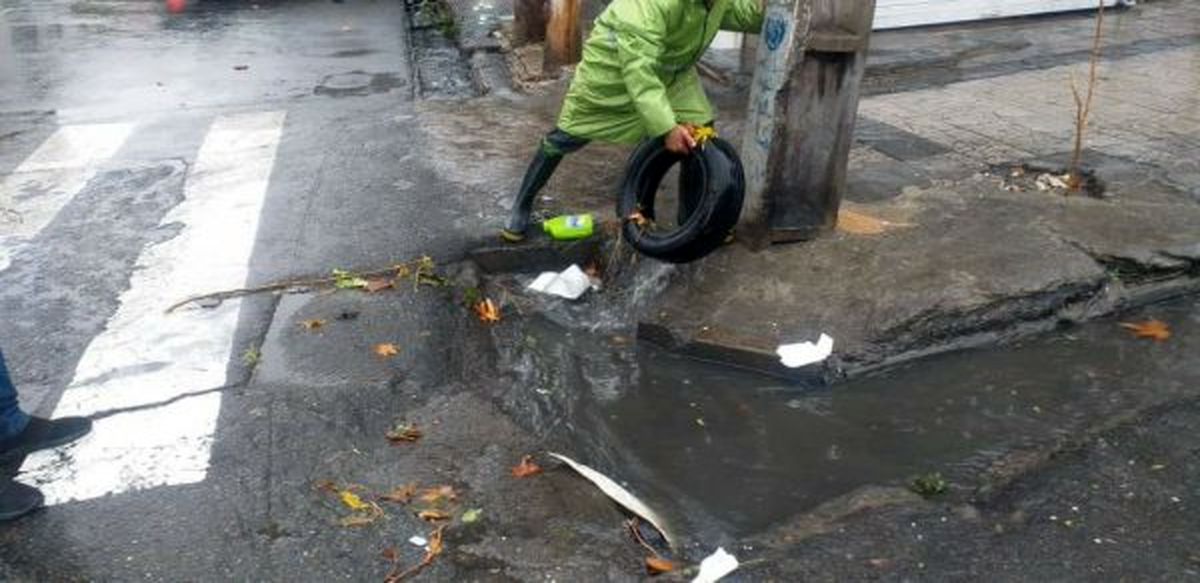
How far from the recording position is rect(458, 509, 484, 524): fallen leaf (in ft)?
11.2

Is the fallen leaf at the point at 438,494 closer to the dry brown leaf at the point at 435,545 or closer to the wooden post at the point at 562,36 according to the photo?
the dry brown leaf at the point at 435,545

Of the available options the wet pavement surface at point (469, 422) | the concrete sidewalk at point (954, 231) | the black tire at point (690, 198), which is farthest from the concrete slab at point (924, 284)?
the black tire at point (690, 198)

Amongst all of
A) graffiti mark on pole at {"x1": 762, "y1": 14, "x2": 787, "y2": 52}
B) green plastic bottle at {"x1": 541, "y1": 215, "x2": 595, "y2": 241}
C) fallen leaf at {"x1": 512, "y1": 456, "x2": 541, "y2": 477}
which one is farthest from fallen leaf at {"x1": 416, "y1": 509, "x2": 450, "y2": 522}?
graffiti mark on pole at {"x1": 762, "y1": 14, "x2": 787, "y2": 52}

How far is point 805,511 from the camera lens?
352 cm

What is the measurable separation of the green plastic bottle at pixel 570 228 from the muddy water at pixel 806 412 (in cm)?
93

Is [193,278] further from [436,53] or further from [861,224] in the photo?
[436,53]

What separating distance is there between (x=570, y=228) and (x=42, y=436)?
107 inches

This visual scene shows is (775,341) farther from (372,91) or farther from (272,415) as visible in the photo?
(372,91)


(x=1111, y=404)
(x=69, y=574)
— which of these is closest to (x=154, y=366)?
(x=69, y=574)

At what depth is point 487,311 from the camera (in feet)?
16.7

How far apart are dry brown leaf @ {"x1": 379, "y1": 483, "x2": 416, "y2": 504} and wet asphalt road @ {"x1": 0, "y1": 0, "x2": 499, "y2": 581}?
222 mm

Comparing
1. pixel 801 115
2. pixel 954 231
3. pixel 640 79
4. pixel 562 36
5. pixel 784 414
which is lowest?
pixel 784 414

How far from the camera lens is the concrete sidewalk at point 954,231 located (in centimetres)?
458

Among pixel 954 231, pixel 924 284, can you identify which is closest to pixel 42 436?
pixel 924 284
